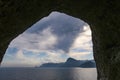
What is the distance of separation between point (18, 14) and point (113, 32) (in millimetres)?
7417

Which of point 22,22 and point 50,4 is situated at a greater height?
point 50,4

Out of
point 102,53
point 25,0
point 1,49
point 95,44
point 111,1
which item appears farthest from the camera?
point 95,44

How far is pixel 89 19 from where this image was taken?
1694cm

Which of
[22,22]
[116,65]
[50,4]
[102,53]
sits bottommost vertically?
[116,65]

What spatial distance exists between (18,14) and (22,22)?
3.55ft

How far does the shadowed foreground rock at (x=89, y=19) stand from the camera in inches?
458

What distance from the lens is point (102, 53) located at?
1725 cm

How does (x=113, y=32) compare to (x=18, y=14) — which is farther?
(x=113, y=32)

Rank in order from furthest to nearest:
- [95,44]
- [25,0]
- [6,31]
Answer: [95,44], [6,31], [25,0]

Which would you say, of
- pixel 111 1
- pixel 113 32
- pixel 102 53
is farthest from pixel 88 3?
pixel 102 53

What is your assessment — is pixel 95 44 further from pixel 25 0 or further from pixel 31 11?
pixel 25 0

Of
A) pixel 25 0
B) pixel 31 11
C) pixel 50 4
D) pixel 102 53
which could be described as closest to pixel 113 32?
pixel 102 53

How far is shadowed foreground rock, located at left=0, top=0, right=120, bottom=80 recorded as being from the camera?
1164 centimetres

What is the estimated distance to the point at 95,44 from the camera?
18531 millimetres
